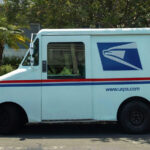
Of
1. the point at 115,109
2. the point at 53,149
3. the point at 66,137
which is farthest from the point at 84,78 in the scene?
the point at 53,149

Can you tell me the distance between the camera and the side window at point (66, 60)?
6906 mm

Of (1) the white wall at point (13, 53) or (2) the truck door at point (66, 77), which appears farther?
(1) the white wall at point (13, 53)

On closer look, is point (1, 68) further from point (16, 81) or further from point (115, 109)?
point (115, 109)

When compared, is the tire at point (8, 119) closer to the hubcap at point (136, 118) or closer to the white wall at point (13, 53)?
the hubcap at point (136, 118)

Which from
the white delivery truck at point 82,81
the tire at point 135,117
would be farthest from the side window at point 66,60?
the tire at point 135,117

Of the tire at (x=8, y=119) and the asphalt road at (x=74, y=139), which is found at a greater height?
the tire at (x=8, y=119)

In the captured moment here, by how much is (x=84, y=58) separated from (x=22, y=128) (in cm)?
267

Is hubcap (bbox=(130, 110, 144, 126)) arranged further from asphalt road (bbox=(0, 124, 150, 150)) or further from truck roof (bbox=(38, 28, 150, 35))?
truck roof (bbox=(38, 28, 150, 35))

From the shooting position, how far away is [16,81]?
6.83m

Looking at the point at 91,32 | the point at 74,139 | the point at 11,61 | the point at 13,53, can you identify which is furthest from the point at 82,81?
the point at 13,53

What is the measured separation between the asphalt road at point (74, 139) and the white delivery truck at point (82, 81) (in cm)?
41

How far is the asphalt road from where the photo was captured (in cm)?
595

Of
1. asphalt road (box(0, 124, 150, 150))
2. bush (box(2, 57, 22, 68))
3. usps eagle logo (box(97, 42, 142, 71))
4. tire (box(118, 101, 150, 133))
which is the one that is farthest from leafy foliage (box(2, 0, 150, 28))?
bush (box(2, 57, 22, 68))

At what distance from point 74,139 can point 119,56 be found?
2313 millimetres
